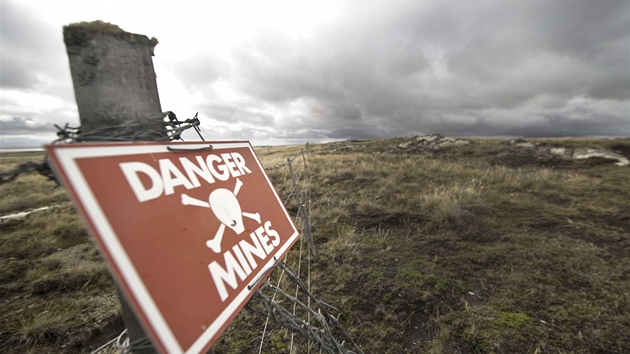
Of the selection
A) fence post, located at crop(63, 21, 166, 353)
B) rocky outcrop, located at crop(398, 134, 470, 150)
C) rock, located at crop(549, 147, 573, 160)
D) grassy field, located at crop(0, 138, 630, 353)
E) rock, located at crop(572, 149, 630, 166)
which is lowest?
rocky outcrop, located at crop(398, 134, 470, 150)

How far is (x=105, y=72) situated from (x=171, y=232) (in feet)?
2.51

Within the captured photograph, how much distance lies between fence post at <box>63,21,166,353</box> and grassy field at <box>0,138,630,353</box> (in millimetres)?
374

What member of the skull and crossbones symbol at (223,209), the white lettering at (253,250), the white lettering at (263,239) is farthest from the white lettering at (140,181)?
the white lettering at (263,239)

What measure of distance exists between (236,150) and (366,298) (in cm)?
274

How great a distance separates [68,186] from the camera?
81cm

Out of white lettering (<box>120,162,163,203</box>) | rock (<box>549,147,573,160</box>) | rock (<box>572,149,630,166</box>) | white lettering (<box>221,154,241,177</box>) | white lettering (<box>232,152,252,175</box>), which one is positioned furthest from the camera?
rock (<box>549,147,573,160</box>)

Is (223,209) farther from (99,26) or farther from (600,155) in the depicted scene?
(600,155)

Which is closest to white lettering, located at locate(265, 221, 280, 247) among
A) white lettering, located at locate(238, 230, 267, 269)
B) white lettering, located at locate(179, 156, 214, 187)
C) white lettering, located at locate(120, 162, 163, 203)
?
white lettering, located at locate(238, 230, 267, 269)

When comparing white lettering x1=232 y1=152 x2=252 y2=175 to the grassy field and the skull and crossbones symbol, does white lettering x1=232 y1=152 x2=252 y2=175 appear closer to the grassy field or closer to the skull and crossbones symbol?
the skull and crossbones symbol

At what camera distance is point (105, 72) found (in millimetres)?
1105

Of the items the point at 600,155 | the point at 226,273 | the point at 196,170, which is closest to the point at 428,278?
the point at 226,273

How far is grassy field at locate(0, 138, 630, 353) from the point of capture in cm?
284

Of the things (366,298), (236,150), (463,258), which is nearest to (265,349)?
(366,298)

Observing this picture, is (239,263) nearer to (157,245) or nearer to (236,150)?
(157,245)
